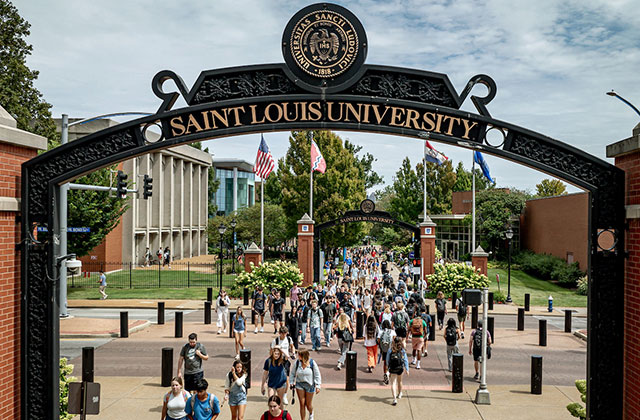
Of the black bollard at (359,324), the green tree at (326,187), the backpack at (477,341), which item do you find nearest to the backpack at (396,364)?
the backpack at (477,341)

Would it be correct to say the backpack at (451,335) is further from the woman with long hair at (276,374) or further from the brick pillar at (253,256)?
the brick pillar at (253,256)

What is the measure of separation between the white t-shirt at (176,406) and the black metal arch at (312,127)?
5.00 ft

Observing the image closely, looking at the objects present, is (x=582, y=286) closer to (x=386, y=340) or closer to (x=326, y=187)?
(x=326, y=187)

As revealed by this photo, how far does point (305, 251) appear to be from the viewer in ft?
101

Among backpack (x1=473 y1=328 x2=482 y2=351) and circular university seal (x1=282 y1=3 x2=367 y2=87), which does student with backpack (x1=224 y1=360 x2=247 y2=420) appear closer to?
circular university seal (x1=282 y1=3 x2=367 y2=87)

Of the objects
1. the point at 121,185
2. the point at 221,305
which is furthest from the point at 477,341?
the point at 121,185

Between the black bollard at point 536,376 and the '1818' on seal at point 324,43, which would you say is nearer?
the '1818' on seal at point 324,43

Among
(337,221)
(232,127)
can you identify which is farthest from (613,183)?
(337,221)

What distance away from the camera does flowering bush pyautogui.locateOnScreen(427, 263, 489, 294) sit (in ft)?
88.2

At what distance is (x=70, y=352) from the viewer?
1609cm

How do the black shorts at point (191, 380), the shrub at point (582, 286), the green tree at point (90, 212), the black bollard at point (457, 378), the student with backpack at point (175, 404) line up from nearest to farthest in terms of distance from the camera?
1. the student with backpack at point (175, 404)
2. the black shorts at point (191, 380)
3. the black bollard at point (457, 378)
4. the green tree at point (90, 212)
5. the shrub at point (582, 286)

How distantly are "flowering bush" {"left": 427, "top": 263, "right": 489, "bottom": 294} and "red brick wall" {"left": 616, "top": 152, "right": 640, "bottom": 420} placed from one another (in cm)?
2010

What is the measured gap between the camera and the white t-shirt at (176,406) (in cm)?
765

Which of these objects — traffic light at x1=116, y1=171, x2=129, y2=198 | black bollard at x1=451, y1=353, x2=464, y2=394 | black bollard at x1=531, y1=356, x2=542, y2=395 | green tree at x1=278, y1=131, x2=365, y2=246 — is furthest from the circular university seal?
green tree at x1=278, y1=131, x2=365, y2=246
